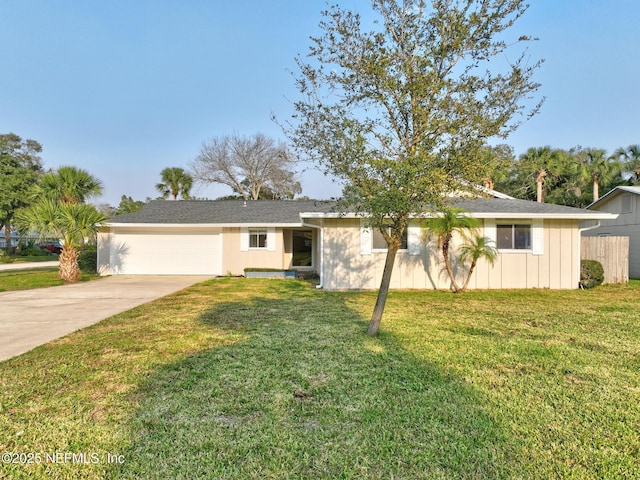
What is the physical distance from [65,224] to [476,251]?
13.0m

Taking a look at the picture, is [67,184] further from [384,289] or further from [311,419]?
[311,419]

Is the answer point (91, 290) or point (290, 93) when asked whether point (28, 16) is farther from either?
point (290, 93)

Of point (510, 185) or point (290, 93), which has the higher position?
point (510, 185)

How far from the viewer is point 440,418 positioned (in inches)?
111

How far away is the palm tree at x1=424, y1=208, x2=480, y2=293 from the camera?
9.36m

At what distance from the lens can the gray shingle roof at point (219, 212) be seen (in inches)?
563

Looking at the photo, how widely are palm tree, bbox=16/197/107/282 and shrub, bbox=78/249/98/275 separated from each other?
9.77ft

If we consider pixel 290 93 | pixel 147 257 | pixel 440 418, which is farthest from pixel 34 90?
pixel 440 418

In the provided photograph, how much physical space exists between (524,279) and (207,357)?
9.95 meters

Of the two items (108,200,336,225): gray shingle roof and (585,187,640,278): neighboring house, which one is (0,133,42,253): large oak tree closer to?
(108,200,336,225): gray shingle roof

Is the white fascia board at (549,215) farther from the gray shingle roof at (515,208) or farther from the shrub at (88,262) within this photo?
the shrub at (88,262)

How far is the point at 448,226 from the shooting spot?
941cm

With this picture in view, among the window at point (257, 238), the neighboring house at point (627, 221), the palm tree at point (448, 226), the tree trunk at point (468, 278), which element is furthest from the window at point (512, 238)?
the window at point (257, 238)

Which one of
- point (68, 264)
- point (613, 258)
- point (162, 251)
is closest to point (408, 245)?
point (613, 258)
